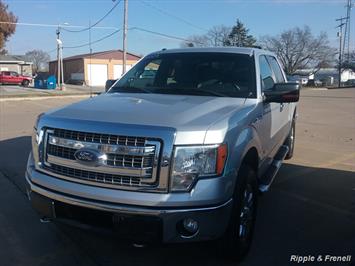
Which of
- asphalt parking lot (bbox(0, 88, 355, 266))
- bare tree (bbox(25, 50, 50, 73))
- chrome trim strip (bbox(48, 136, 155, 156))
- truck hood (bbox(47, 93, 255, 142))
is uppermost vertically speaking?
bare tree (bbox(25, 50, 50, 73))

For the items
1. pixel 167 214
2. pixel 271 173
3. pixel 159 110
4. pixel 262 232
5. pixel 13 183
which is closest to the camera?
pixel 167 214

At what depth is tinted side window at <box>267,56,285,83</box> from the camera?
5723 mm

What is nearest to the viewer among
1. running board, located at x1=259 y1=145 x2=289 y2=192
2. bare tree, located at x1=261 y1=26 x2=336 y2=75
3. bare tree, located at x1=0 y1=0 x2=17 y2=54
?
running board, located at x1=259 y1=145 x2=289 y2=192

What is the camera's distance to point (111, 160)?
120 inches

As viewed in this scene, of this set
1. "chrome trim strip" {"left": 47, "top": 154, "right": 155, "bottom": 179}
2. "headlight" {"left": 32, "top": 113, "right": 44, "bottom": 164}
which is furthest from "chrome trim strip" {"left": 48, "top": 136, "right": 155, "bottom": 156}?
"headlight" {"left": 32, "top": 113, "right": 44, "bottom": 164}

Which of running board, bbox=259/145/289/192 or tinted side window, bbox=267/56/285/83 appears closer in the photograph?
running board, bbox=259/145/289/192

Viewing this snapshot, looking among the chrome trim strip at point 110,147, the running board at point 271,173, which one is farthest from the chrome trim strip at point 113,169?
the running board at point 271,173

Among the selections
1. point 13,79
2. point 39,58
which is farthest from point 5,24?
point 39,58

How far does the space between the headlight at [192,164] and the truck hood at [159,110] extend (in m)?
0.11

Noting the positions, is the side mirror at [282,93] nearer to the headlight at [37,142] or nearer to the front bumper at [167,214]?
the front bumper at [167,214]

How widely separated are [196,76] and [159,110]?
1388 mm

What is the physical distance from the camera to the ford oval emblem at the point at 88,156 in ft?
10.1

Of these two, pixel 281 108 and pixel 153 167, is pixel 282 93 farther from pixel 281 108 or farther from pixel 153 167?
pixel 153 167

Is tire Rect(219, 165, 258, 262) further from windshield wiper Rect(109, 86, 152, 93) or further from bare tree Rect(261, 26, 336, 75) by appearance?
bare tree Rect(261, 26, 336, 75)
